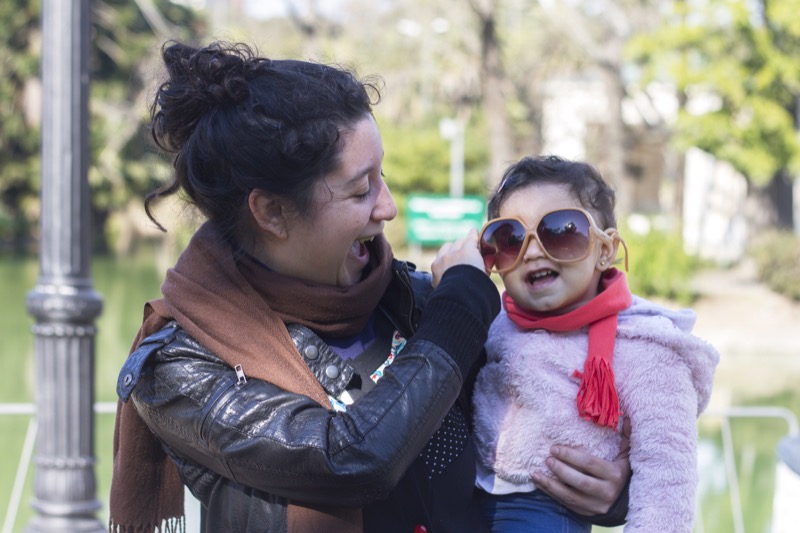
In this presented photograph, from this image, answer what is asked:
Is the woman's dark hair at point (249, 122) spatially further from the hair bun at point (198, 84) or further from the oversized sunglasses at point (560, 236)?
the oversized sunglasses at point (560, 236)

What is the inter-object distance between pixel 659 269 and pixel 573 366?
1729cm

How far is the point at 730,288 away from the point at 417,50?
18320mm

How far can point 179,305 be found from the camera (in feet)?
6.41

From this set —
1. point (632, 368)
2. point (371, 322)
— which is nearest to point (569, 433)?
point (632, 368)

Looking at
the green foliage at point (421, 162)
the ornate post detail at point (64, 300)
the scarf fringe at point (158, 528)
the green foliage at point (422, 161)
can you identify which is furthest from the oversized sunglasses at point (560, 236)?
the green foliage at point (422, 161)

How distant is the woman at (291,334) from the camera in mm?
1832

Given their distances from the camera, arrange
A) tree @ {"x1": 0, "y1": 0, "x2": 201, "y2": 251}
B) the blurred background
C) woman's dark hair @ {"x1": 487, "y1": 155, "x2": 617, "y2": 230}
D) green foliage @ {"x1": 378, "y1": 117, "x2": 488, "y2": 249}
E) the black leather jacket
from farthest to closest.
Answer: tree @ {"x1": 0, "y1": 0, "x2": 201, "y2": 251}
green foliage @ {"x1": 378, "y1": 117, "x2": 488, "y2": 249}
the blurred background
woman's dark hair @ {"x1": 487, "y1": 155, "x2": 617, "y2": 230}
the black leather jacket

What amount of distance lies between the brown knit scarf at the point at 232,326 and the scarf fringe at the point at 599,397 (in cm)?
45

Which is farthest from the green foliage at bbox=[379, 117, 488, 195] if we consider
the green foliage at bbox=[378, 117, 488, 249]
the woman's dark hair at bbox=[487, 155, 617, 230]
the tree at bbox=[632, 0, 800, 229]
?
the woman's dark hair at bbox=[487, 155, 617, 230]

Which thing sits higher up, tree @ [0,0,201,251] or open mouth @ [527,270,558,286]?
tree @ [0,0,201,251]

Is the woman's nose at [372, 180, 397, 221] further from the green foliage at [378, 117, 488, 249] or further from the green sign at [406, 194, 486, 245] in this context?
the green foliage at [378, 117, 488, 249]

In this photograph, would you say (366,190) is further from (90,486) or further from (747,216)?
(747,216)

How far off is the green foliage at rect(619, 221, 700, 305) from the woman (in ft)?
56.7

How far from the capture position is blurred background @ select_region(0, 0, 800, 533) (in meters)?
7.82
